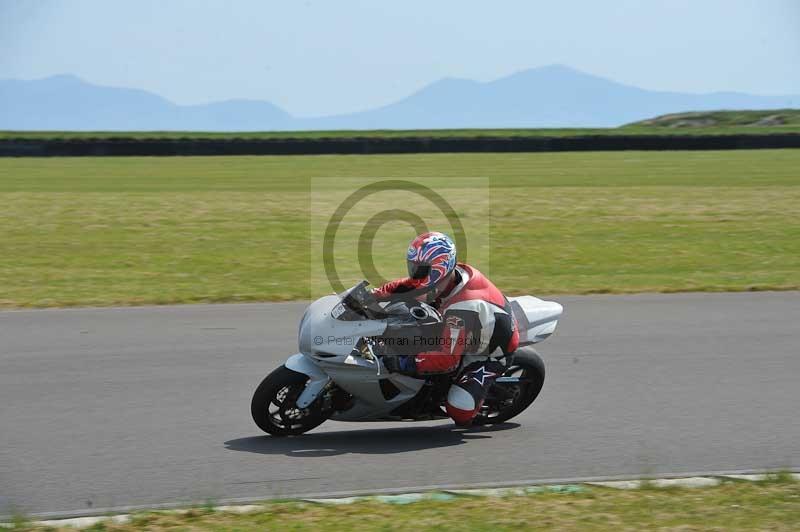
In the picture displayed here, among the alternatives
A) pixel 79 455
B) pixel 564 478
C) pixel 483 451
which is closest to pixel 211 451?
pixel 79 455

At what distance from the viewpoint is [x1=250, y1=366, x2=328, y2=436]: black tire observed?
6.85 meters

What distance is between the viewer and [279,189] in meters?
26.4

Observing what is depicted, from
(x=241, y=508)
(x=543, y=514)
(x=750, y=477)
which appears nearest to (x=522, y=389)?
(x=750, y=477)

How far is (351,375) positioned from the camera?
6.82 metres

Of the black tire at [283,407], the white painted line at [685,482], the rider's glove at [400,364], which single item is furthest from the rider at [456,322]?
the white painted line at [685,482]

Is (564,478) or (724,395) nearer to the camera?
(564,478)

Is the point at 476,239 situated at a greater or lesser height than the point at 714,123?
lesser

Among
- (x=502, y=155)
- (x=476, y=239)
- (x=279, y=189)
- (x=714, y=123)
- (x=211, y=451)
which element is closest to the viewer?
(x=211, y=451)

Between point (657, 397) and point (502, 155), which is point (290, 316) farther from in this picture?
point (502, 155)

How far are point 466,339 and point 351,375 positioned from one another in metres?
0.83

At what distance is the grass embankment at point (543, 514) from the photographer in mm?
5168

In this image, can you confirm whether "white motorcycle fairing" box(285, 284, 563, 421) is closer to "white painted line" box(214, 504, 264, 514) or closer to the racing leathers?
the racing leathers

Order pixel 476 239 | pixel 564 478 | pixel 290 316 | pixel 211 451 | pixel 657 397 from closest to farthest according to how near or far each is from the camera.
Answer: pixel 564 478, pixel 211 451, pixel 657 397, pixel 290 316, pixel 476 239

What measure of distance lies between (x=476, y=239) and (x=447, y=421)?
11489 millimetres
